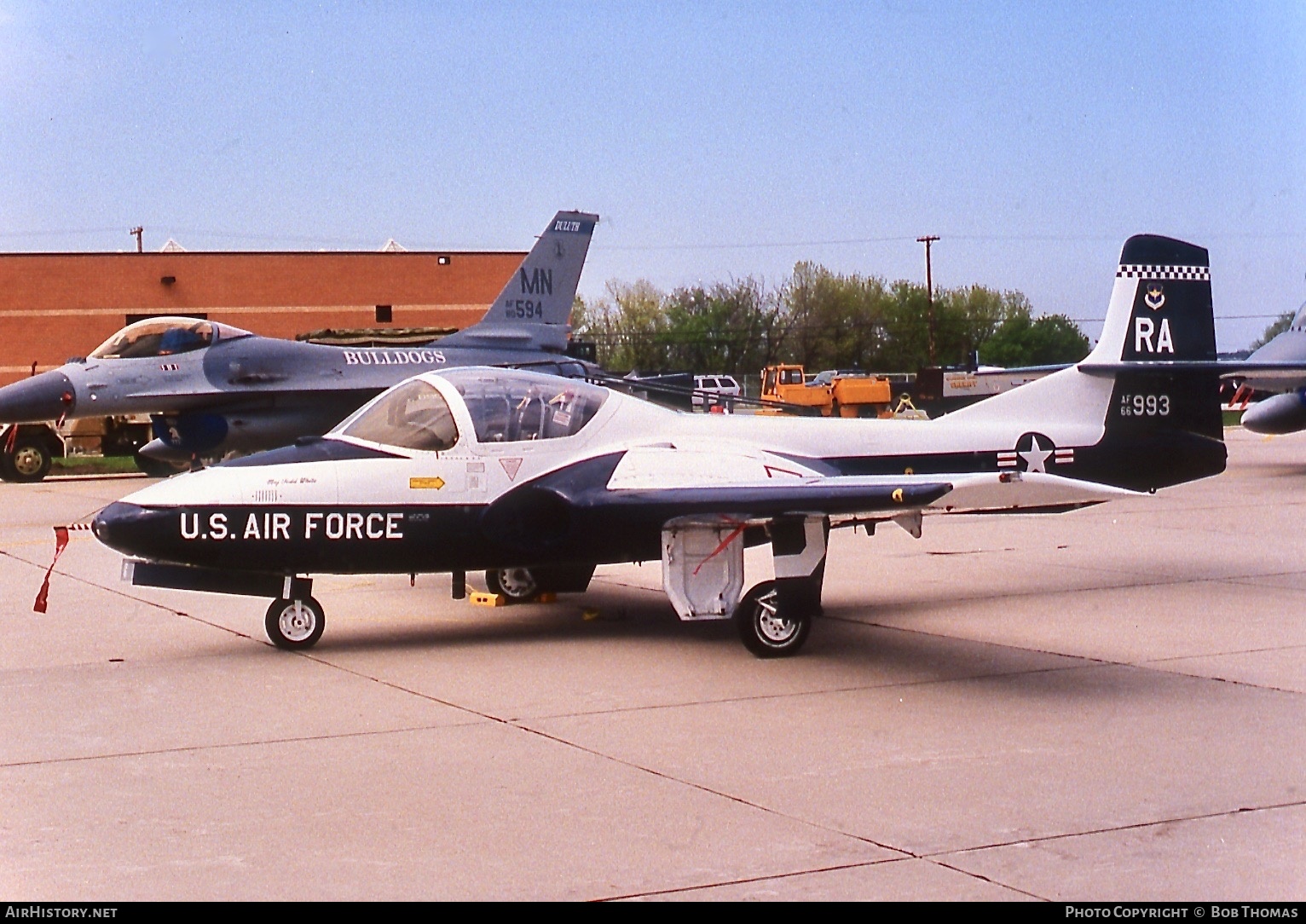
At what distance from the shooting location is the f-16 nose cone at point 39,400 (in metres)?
21.5

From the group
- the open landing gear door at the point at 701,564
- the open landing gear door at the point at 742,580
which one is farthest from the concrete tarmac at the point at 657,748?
the open landing gear door at the point at 701,564

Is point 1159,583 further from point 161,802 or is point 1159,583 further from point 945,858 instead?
point 161,802

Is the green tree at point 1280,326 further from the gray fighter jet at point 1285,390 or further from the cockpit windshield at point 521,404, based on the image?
the cockpit windshield at point 521,404

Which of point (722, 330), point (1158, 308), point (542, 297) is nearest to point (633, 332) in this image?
point (722, 330)

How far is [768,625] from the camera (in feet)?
29.0

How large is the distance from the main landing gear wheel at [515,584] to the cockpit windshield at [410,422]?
1.96 metres

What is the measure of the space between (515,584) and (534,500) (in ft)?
6.62

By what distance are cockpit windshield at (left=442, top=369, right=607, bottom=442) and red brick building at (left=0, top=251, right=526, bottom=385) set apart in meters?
43.8

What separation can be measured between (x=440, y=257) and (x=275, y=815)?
48.8 m

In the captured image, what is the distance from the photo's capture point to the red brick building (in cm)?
5091

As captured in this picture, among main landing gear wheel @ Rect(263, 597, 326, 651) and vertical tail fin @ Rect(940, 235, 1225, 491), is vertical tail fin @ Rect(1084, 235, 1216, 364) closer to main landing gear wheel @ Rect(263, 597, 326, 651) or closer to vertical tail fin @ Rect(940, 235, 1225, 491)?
vertical tail fin @ Rect(940, 235, 1225, 491)

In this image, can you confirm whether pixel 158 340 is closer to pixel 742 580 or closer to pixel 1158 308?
pixel 1158 308

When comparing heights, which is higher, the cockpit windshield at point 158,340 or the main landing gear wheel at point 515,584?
the cockpit windshield at point 158,340

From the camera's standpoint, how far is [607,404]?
9.84 m
